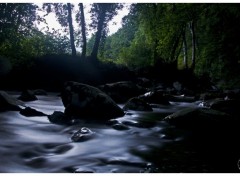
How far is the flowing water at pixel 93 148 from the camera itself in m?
3.97

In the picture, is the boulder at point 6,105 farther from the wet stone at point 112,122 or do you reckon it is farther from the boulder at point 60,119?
the wet stone at point 112,122

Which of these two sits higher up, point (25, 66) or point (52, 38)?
point (52, 38)

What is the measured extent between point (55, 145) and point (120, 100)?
285 inches

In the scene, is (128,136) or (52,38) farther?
(52,38)

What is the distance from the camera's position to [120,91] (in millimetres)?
13266

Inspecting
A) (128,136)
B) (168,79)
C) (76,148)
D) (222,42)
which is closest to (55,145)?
(76,148)

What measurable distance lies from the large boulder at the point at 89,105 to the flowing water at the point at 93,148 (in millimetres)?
648

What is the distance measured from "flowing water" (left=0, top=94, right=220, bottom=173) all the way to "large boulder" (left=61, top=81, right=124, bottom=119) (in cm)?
65

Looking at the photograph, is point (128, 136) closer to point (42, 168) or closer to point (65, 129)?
point (65, 129)

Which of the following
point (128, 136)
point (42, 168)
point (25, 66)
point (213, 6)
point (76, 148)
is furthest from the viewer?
point (25, 66)

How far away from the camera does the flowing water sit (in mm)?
3967

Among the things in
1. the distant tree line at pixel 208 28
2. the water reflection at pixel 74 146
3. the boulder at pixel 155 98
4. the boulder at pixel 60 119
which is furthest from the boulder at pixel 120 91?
the boulder at pixel 60 119

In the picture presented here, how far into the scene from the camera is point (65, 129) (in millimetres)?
6246

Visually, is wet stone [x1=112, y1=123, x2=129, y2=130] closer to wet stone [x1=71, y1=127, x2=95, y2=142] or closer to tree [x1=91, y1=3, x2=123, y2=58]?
wet stone [x1=71, y1=127, x2=95, y2=142]
